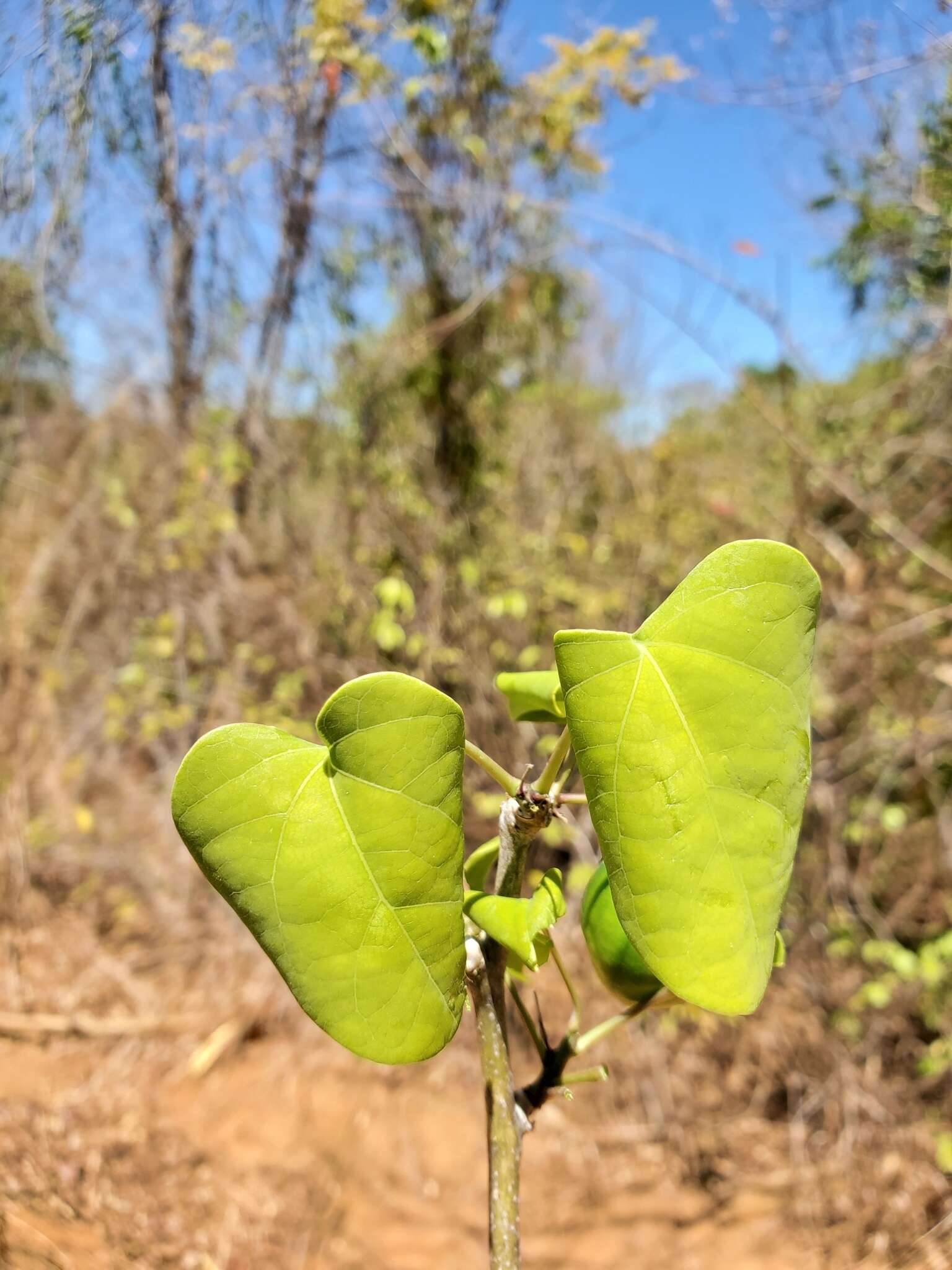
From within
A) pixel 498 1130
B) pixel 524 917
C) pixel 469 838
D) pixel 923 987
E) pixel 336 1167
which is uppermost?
pixel 524 917

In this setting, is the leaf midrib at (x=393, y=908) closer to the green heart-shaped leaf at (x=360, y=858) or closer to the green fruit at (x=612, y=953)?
the green heart-shaped leaf at (x=360, y=858)

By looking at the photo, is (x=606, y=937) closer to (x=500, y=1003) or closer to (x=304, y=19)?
(x=500, y=1003)

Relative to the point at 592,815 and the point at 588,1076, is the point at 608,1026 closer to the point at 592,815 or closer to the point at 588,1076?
the point at 588,1076

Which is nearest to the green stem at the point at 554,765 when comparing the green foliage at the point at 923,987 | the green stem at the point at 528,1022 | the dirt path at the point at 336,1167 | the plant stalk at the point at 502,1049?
the plant stalk at the point at 502,1049

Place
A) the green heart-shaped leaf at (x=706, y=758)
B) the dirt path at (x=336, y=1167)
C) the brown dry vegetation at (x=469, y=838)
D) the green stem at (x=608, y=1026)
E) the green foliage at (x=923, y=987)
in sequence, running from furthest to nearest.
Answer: the green foliage at (x=923, y=987)
the brown dry vegetation at (x=469, y=838)
the dirt path at (x=336, y=1167)
the green stem at (x=608, y=1026)
the green heart-shaped leaf at (x=706, y=758)

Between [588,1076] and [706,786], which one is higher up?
[706,786]

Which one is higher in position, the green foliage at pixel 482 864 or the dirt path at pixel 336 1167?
the green foliage at pixel 482 864

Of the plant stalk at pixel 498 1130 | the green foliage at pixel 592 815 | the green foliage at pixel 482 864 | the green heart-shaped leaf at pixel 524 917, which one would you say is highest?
the green foliage at pixel 592 815

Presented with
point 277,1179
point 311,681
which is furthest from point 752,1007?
point 311,681

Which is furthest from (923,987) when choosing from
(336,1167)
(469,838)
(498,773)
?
(498,773)
